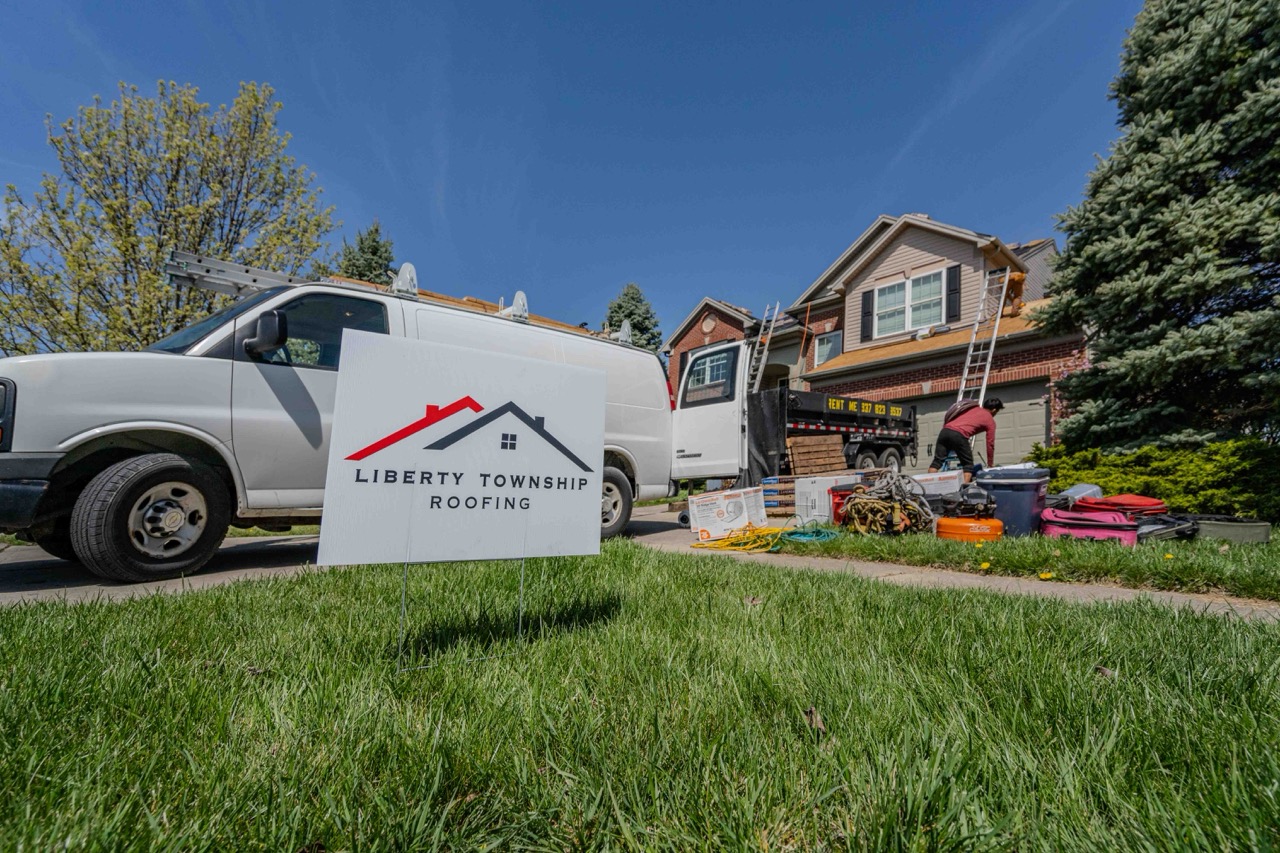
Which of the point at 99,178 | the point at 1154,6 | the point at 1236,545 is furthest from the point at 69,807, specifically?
the point at 99,178

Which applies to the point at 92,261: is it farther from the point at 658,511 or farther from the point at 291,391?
the point at 658,511

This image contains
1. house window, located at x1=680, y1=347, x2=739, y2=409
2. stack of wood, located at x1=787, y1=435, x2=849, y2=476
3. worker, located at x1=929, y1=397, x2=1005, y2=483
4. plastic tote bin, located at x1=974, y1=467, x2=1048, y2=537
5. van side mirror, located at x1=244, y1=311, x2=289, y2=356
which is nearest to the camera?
van side mirror, located at x1=244, y1=311, x2=289, y2=356

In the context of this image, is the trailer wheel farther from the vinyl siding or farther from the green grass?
the green grass

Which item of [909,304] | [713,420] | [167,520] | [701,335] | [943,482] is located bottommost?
[167,520]

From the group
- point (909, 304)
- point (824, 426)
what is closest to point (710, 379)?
point (824, 426)

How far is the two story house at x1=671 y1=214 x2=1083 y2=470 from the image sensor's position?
12.6 metres

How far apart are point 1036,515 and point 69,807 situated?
6422 millimetres

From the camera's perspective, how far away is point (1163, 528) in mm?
4688

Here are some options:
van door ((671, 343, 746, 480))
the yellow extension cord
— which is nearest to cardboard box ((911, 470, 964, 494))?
the yellow extension cord

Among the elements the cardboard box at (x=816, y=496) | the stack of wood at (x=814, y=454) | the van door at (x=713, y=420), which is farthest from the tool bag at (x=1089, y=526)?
the stack of wood at (x=814, y=454)

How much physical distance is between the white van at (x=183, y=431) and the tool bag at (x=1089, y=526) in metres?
5.96

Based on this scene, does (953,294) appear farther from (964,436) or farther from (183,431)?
(183,431)

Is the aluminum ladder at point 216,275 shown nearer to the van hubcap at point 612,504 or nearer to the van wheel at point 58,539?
the van wheel at point 58,539

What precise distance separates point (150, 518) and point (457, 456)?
3299 mm
